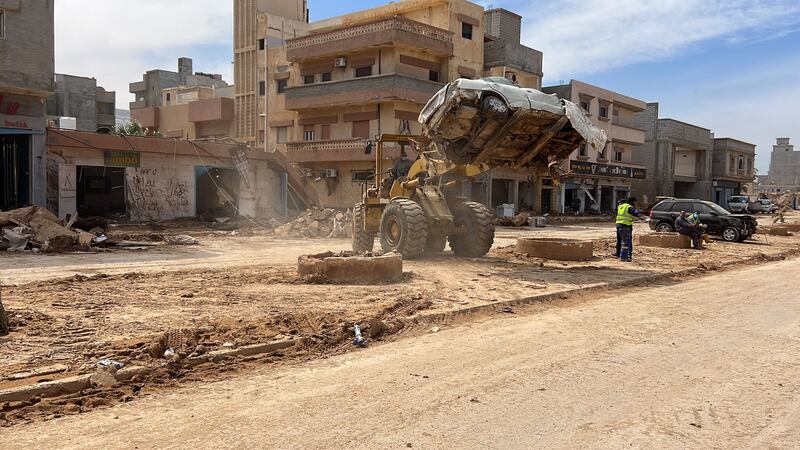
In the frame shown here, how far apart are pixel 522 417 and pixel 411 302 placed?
4.35m

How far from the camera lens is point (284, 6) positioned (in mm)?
46875

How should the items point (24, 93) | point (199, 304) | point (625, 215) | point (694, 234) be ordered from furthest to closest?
point (24, 93) < point (694, 234) < point (625, 215) < point (199, 304)

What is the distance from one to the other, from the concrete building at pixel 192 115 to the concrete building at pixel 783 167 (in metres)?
85.2

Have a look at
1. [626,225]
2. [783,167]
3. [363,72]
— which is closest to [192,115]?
[363,72]

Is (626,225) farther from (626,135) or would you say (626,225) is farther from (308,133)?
(626,135)

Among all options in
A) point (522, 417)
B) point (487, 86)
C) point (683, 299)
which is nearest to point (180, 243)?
point (487, 86)

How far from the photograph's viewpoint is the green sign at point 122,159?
2589cm

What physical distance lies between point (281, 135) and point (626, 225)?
3171 cm

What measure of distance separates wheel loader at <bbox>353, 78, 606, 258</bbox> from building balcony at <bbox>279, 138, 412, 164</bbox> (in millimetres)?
18790

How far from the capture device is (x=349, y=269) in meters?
10.5

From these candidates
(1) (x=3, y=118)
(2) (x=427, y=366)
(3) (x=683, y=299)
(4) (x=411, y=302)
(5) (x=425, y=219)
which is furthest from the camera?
(1) (x=3, y=118)

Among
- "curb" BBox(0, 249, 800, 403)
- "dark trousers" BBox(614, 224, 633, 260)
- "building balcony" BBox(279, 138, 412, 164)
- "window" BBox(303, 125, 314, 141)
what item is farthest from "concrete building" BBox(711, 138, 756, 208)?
"curb" BBox(0, 249, 800, 403)

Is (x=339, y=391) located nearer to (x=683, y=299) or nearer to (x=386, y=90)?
(x=683, y=299)

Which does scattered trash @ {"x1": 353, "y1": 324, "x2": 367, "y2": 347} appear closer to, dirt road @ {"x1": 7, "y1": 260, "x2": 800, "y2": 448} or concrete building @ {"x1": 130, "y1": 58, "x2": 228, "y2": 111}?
dirt road @ {"x1": 7, "y1": 260, "x2": 800, "y2": 448}
